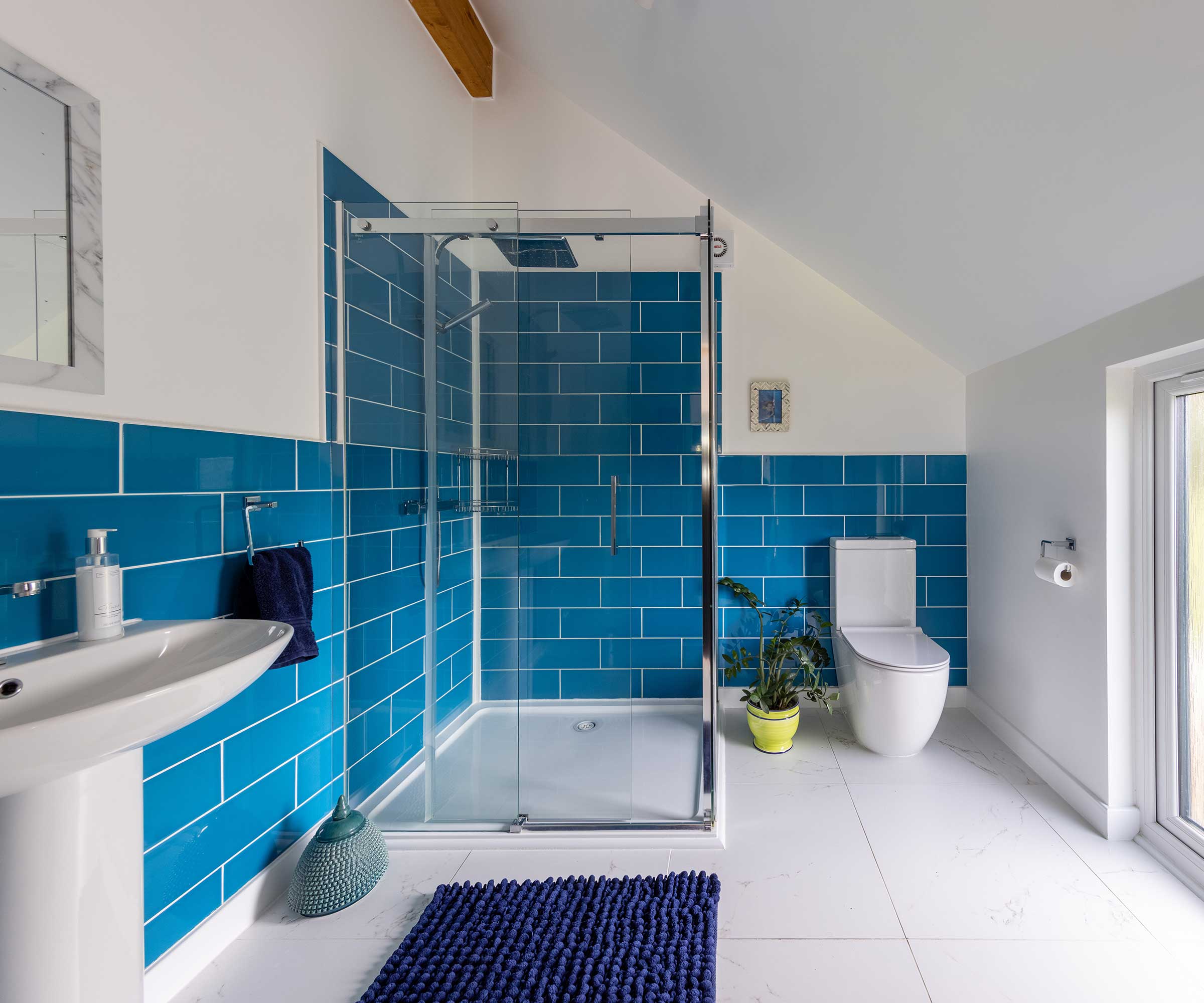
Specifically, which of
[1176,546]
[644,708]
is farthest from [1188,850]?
[644,708]

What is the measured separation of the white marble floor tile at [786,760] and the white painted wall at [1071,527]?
750 mm

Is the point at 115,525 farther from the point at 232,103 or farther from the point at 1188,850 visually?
the point at 1188,850

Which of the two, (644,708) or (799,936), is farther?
(644,708)

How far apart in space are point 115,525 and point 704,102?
2153 millimetres

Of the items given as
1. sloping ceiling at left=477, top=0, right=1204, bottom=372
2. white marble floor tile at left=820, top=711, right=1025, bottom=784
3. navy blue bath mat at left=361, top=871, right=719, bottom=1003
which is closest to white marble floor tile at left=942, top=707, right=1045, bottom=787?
white marble floor tile at left=820, top=711, right=1025, bottom=784

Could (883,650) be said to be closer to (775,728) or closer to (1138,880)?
(775,728)

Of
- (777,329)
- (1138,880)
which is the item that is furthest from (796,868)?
(777,329)

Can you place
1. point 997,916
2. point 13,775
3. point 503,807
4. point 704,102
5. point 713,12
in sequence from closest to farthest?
point 13,775 < point 997,916 < point 713,12 < point 503,807 < point 704,102

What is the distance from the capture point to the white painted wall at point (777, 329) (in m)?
3.02

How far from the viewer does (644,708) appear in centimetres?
294

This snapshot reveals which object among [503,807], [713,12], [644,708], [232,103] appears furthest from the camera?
[644,708]

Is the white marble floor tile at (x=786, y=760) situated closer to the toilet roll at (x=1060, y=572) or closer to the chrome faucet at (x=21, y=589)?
the toilet roll at (x=1060, y=572)

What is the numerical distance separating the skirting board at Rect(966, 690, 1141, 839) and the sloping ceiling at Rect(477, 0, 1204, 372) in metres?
1.49

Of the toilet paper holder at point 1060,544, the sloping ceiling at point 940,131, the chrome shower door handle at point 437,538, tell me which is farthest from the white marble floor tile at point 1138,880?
the chrome shower door handle at point 437,538
